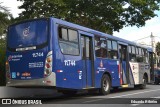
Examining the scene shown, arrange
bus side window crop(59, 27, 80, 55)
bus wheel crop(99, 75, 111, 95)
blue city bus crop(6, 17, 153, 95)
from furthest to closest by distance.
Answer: bus wheel crop(99, 75, 111, 95), bus side window crop(59, 27, 80, 55), blue city bus crop(6, 17, 153, 95)

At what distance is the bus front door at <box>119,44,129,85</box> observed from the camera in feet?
65.5

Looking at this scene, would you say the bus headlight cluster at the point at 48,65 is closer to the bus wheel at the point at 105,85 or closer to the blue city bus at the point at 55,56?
the blue city bus at the point at 55,56

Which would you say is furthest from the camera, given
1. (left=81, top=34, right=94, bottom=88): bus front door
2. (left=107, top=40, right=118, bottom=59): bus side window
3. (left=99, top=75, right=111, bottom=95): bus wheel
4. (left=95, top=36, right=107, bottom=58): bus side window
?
(left=107, top=40, right=118, bottom=59): bus side window

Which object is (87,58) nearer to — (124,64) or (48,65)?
(48,65)

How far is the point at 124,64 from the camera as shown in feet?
66.8

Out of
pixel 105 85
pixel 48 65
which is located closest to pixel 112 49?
pixel 105 85

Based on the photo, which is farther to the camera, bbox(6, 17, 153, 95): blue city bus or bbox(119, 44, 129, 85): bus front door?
bbox(119, 44, 129, 85): bus front door

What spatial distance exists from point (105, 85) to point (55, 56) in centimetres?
503

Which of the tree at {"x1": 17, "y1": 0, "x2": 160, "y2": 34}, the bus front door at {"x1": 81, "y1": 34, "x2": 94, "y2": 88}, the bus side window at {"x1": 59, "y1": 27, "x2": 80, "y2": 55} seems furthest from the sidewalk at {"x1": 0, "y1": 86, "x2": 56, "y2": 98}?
the tree at {"x1": 17, "y1": 0, "x2": 160, "y2": 34}

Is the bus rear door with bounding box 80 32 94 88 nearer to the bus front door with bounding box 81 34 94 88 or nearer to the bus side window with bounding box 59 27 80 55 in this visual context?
the bus front door with bounding box 81 34 94 88

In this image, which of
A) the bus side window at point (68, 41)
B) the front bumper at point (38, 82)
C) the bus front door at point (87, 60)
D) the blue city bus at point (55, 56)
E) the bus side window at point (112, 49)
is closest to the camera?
the front bumper at point (38, 82)

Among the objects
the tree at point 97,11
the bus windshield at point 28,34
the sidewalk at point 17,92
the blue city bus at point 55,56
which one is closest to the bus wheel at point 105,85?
the blue city bus at point 55,56

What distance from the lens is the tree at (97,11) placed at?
981 inches

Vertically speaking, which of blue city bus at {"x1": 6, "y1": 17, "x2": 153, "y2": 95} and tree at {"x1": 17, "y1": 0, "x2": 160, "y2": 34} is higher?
tree at {"x1": 17, "y1": 0, "x2": 160, "y2": 34}
